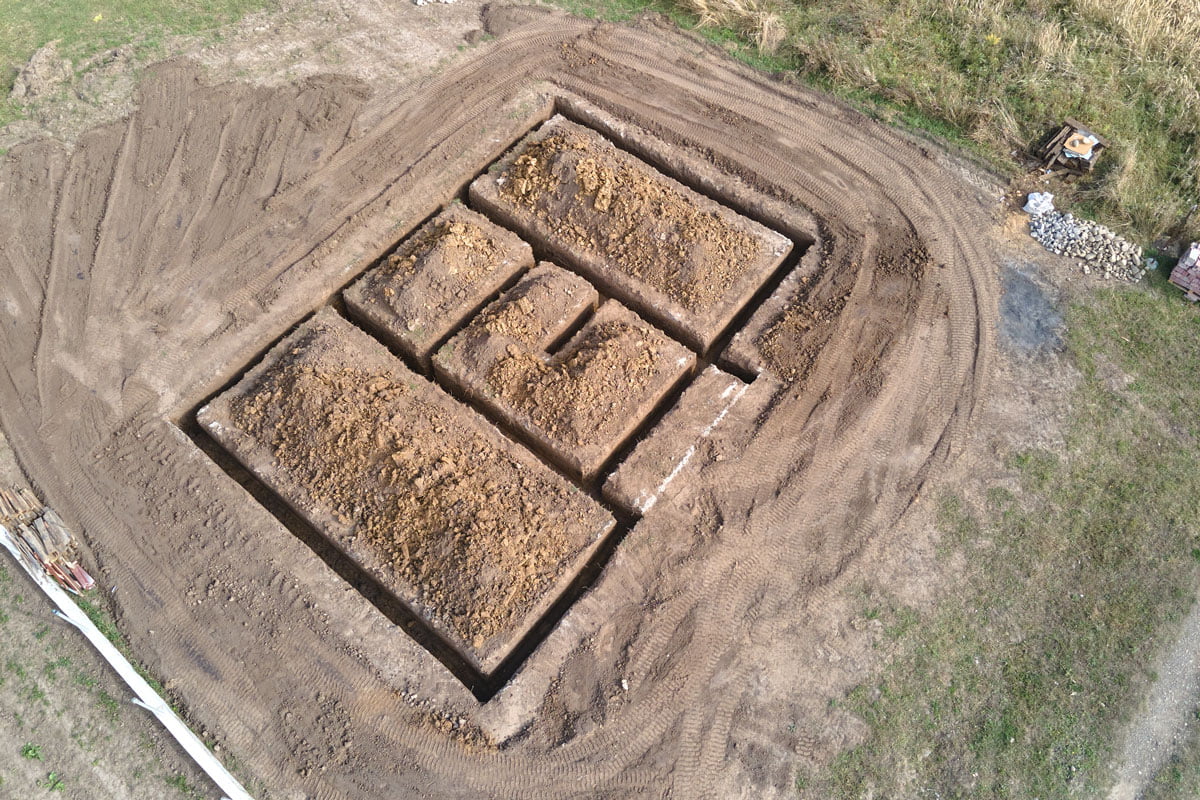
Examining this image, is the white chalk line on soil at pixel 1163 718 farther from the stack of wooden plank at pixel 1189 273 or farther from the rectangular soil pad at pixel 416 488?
the rectangular soil pad at pixel 416 488

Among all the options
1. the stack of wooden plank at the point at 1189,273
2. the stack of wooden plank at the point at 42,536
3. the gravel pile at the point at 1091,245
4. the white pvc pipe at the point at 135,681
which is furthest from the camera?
the gravel pile at the point at 1091,245

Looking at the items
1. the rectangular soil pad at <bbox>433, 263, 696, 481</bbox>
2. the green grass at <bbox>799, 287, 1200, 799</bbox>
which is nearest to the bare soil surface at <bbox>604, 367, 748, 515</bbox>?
the rectangular soil pad at <bbox>433, 263, 696, 481</bbox>

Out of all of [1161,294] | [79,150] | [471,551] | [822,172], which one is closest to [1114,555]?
[1161,294]

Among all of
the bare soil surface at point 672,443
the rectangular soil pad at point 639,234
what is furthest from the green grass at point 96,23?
the bare soil surface at point 672,443

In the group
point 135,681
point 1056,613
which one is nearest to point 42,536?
point 135,681

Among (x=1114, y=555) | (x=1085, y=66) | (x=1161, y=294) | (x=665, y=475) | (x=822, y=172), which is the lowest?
(x=665, y=475)

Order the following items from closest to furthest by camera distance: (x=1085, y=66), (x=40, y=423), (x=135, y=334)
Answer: (x=40, y=423), (x=135, y=334), (x=1085, y=66)

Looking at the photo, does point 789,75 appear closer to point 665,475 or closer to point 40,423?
point 665,475

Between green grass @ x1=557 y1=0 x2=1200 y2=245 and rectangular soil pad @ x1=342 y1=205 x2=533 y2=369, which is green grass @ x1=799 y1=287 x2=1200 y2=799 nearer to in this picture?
green grass @ x1=557 y1=0 x2=1200 y2=245
